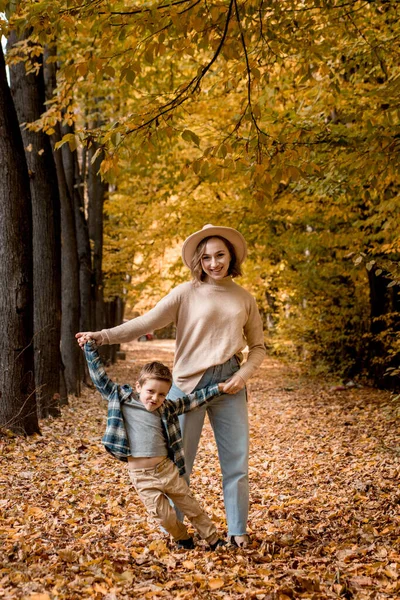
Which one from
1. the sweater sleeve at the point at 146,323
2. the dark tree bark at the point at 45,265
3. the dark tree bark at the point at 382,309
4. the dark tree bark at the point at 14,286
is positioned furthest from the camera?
the dark tree bark at the point at 382,309

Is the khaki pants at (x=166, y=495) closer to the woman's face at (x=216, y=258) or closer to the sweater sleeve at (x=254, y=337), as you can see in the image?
the sweater sleeve at (x=254, y=337)

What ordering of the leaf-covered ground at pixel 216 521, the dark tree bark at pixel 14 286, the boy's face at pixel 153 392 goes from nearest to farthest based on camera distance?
the leaf-covered ground at pixel 216 521 → the boy's face at pixel 153 392 → the dark tree bark at pixel 14 286

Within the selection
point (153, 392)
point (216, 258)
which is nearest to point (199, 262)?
point (216, 258)

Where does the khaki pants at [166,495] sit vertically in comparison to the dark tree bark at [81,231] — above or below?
below

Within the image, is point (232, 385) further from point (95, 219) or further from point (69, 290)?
point (95, 219)

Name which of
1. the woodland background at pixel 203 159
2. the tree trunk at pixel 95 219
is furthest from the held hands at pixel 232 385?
the tree trunk at pixel 95 219

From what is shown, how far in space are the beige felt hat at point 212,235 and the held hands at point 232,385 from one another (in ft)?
2.80

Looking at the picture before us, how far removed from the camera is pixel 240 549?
4426 mm

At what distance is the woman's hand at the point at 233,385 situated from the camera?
168 inches

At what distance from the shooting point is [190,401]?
432 centimetres

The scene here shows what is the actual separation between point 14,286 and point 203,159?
3.62 meters

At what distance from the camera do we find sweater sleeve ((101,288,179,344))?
4.23 metres

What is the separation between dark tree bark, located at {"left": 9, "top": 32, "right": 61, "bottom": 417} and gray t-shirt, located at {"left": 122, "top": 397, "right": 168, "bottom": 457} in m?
6.05

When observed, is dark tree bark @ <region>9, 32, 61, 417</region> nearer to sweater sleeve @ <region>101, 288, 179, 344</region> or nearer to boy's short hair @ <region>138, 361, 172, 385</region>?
sweater sleeve @ <region>101, 288, 179, 344</region>
